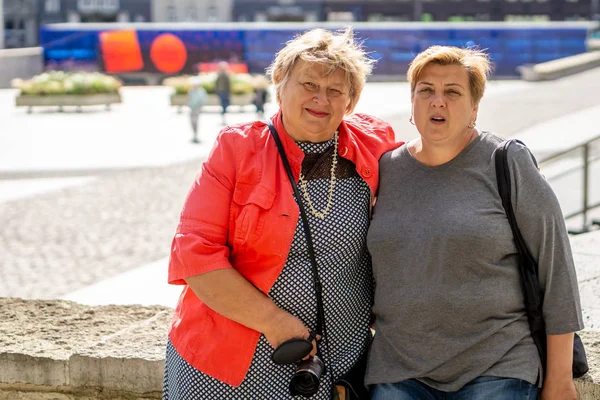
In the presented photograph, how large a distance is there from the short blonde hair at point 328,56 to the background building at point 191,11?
63001mm

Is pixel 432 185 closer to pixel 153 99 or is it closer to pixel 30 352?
pixel 30 352

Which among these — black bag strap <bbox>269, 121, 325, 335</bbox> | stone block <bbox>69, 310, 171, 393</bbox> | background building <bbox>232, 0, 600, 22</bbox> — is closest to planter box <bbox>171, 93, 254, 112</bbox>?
stone block <bbox>69, 310, 171, 393</bbox>

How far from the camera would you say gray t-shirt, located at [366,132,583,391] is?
2.52 m

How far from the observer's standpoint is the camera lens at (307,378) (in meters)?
2.52

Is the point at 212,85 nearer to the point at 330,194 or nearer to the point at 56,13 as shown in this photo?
the point at 330,194

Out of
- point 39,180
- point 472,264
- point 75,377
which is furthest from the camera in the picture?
point 39,180

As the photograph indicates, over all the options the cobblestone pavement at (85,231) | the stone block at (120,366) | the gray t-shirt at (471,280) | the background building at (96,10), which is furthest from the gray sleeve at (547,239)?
the background building at (96,10)

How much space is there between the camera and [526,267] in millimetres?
2553

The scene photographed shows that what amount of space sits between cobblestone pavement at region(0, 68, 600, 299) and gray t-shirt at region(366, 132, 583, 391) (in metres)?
5.70

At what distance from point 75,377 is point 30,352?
0.20 metres

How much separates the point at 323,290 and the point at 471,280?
407mm

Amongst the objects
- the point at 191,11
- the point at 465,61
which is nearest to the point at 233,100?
the point at 465,61

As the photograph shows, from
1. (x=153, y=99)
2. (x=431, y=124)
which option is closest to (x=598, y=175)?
(x=431, y=124)

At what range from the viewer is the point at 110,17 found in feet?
218
